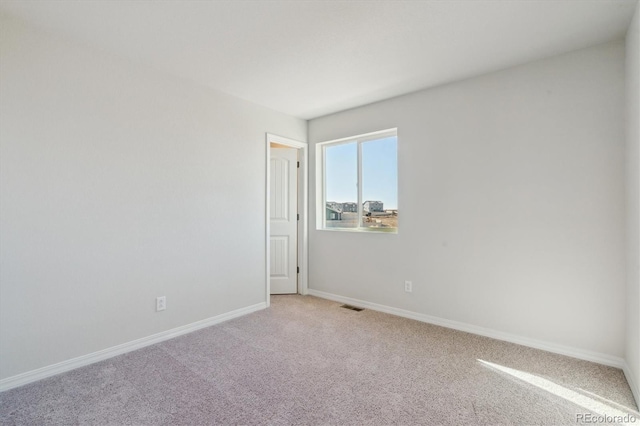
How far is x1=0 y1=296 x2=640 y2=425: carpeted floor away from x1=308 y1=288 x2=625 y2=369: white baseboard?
7 centimetres

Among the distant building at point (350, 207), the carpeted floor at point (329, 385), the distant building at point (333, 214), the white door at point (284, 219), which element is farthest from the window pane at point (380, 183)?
the carpeted floor at point (329, 385)

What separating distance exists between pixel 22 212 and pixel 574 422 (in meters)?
3.61

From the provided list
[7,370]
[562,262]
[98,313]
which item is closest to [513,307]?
[562,262]

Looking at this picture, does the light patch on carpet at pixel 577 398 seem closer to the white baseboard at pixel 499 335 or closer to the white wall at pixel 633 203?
the white wall at pixel 633 203

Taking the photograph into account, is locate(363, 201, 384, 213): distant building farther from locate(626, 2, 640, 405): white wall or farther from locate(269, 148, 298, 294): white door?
locate(626, 2, 640, 405): white wall

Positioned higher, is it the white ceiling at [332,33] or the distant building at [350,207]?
the white ceiling at [332,33]

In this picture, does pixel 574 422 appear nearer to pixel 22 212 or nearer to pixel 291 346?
pixel 291 346

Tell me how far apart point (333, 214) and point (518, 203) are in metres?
2.19

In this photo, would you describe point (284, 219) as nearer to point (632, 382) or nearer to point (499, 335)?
point (499, 335)

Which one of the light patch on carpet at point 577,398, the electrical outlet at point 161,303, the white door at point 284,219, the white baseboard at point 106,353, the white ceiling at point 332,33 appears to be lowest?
the light patch on carpet at point 577,398

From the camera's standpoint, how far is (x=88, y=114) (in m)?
2.45

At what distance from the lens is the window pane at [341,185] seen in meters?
4.05

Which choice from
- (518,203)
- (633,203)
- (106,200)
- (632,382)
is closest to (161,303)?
(106,200)

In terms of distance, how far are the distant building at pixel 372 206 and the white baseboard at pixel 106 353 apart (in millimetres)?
1891
